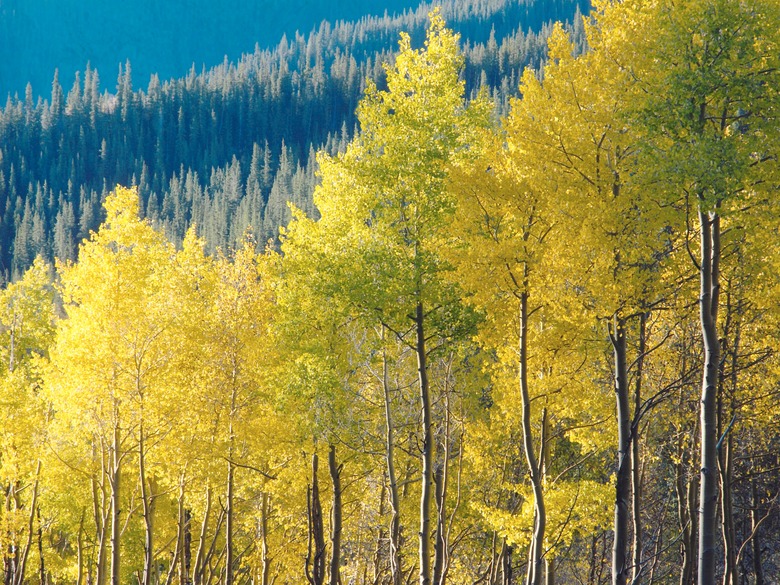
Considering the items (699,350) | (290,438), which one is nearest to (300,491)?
(290,438)

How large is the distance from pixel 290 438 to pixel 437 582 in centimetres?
462

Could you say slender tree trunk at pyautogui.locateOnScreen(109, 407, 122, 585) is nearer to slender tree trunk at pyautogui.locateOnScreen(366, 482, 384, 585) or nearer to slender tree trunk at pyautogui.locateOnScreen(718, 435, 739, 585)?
slender tree trunk at pyautogui.locateOnScreen(366, 482, 384, 585)

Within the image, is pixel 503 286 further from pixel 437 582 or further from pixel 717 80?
pixel 437 582

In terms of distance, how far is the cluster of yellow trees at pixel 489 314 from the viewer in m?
10.0

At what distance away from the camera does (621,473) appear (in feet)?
37.5

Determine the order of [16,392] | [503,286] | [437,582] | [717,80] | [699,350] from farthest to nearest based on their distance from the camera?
[16,392], [437,582], [699,350], [503,286], [717,80]

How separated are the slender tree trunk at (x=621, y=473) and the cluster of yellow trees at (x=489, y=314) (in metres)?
0.04

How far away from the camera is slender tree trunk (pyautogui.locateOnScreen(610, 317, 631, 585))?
37.1ft

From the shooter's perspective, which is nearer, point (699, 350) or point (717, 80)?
point (717, 80)

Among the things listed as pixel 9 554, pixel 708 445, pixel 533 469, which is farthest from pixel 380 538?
pixel 9 554

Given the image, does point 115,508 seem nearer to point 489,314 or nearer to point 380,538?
point 380,538

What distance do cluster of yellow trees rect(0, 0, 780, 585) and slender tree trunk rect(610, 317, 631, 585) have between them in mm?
38

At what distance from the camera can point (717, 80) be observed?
9.49 m

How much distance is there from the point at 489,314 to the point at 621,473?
3605mm
